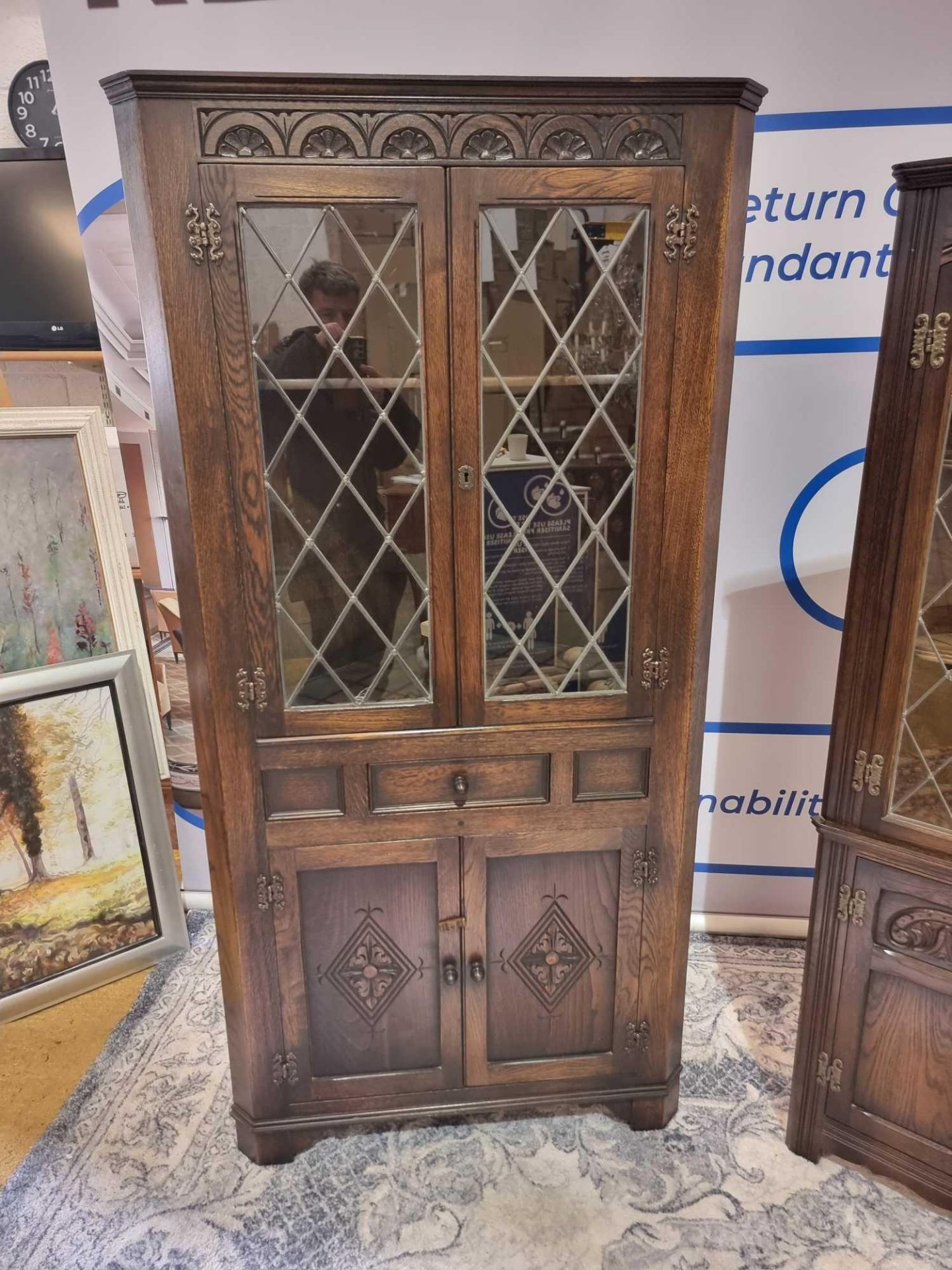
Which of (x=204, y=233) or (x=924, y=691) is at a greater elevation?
(x=204, y=233)

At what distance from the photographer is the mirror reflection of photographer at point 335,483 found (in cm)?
144

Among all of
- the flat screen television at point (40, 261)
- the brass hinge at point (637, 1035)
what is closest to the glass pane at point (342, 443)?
the brass hinge at point (637, 1035)

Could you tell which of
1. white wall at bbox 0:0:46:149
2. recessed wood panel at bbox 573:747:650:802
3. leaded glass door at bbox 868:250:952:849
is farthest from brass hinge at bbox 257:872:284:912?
white wall at bbox 0:0:46:149

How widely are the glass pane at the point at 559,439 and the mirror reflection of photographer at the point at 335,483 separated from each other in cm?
19

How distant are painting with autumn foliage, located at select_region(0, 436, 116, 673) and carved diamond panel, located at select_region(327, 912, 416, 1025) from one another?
109 cm

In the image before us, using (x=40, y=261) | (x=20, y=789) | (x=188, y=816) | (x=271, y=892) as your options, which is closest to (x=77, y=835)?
(x=20, y=789)

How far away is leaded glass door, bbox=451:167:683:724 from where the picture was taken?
1.41m

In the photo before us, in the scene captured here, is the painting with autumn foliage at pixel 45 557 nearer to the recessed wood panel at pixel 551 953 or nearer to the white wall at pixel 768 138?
the white wall at pixel 768 138

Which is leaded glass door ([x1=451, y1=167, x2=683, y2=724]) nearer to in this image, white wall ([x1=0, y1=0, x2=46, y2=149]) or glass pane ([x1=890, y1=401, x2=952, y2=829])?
glass pane ([x1=890, y1=401, x2=952, y2=829])

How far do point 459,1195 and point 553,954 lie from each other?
0.56 meters

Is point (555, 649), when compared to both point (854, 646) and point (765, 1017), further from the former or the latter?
point (765, 1017)

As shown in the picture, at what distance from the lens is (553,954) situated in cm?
180

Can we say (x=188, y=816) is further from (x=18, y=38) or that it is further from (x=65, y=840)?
(x=18, y=38)

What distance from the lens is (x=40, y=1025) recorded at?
2.31 m
